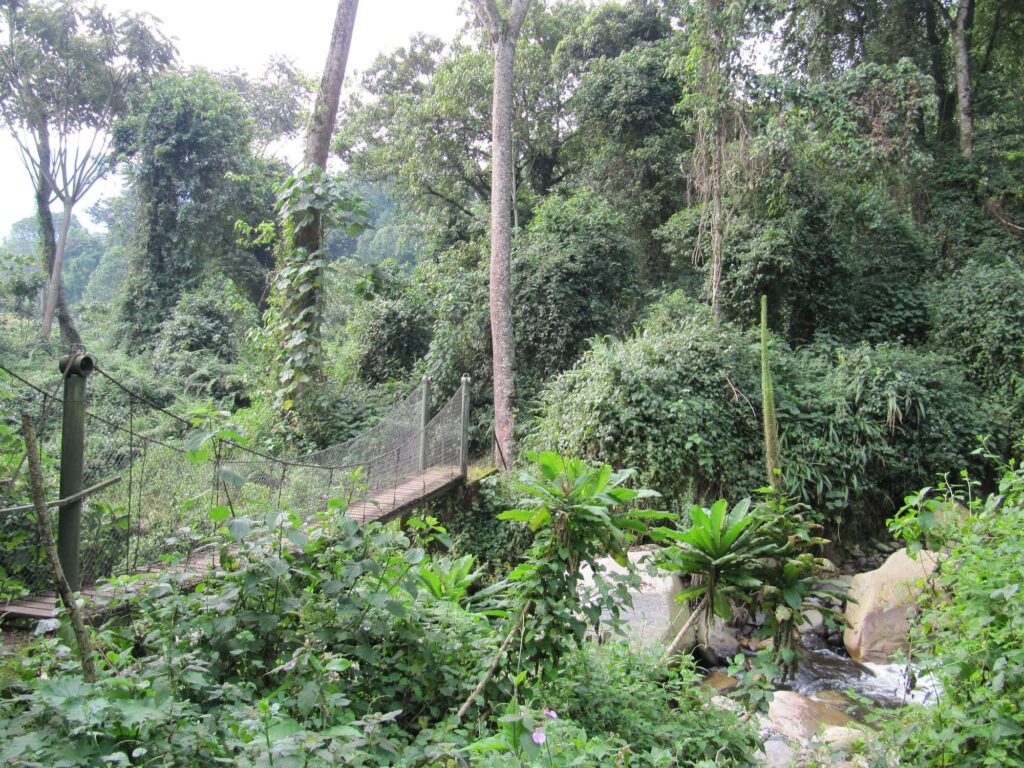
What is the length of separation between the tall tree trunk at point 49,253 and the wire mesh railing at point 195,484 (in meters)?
7.07

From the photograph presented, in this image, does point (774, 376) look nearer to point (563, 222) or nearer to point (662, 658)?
point (563, 222)

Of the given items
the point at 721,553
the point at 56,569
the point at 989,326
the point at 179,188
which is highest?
the point at 179,188

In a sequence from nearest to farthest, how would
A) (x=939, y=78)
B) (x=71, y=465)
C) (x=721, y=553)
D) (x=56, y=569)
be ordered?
(x=56, y=569), (x=71, y=465), (x=721, y=553), (x=939, y=78)

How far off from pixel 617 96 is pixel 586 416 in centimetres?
642

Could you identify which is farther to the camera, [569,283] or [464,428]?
[569,283]

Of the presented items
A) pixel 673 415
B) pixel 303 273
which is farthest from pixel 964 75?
pixel 303 273

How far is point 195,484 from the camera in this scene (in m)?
3.35

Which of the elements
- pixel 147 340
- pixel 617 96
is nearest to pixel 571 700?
pixel 617 96

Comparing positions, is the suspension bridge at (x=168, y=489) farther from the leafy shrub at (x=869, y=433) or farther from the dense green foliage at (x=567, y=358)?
the leafy shrub at (x=869, y=433)

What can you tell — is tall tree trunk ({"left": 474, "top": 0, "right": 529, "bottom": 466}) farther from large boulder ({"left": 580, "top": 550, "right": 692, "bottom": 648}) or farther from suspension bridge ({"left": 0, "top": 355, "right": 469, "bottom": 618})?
large boulder ({"left": 580, "top": 550, "right": 692, "bottom": 648})

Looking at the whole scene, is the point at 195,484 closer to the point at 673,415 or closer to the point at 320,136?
the point at 673,415

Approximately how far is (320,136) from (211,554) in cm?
556

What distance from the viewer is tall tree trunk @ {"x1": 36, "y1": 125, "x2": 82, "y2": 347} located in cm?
1277

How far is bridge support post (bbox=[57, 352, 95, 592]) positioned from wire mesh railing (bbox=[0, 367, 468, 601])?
0.31 feet
